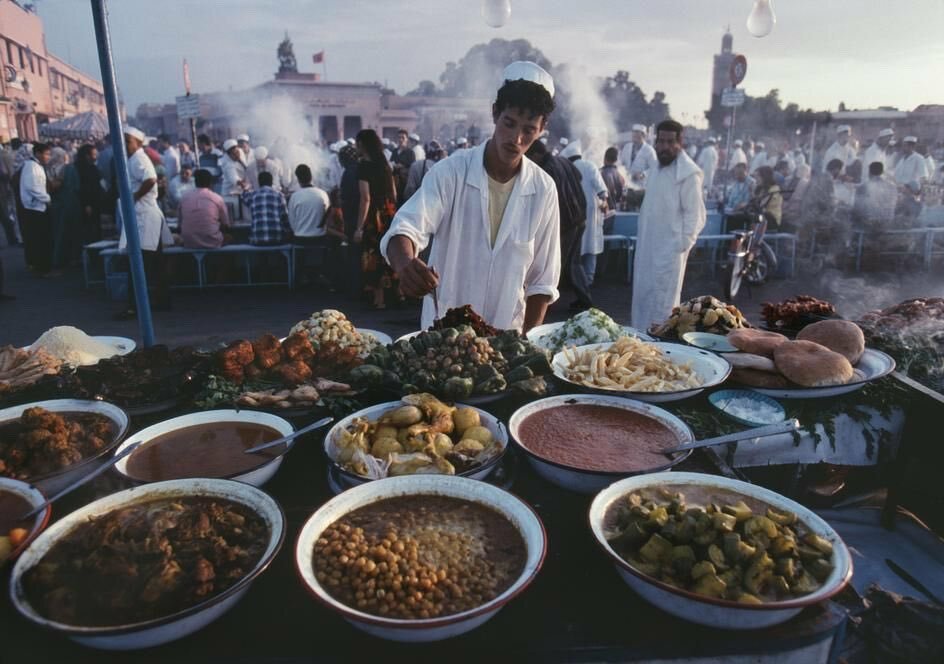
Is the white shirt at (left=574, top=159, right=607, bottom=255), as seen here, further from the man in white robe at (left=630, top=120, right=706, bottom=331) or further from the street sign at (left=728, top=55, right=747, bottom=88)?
the street sign at (left=728, top=55, right=747, bottom=88)

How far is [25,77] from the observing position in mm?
33438

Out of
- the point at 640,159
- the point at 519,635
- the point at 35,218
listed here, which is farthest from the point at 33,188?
the point at 640,159

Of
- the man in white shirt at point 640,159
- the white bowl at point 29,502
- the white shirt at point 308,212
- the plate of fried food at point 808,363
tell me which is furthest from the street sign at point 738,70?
the white bowl at point 29,502

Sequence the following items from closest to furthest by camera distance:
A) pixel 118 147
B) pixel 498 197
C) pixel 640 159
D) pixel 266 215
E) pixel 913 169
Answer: pixel 498 197 < pixel 118 147 < pixel 266 215 < pixel 913 169 < pixel 640 159

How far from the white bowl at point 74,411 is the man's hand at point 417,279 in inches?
46.3

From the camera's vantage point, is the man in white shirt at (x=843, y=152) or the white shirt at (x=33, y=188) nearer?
the white shirt at (x=33, y=188)

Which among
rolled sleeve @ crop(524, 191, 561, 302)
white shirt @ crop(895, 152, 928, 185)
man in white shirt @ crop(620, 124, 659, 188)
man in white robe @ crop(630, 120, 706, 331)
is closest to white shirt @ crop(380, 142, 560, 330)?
rolled sleeve @ crop(524, 191, 561, 302)

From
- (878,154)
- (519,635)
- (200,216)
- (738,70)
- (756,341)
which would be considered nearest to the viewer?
(519,635)

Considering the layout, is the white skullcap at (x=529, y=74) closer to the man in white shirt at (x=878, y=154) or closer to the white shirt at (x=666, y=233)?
the white shirt at (x=666, y=233)

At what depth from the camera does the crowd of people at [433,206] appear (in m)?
3.38

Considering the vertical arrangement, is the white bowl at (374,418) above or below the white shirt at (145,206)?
below

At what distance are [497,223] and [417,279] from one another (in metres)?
1.03

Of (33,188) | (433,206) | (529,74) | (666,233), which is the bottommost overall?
(666,233)

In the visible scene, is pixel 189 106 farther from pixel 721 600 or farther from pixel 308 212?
pixel 721 600
